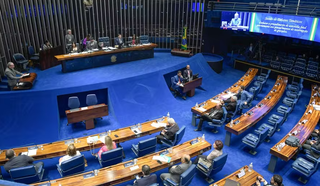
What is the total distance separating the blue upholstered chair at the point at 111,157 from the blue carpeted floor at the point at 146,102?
1011 mm

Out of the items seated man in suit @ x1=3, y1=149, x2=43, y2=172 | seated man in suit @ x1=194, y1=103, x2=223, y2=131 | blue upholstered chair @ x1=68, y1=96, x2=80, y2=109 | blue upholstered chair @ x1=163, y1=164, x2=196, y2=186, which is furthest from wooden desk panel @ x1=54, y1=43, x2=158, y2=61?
blue upholstered chair @ x1=163, y1=164, x2=196, y2=186

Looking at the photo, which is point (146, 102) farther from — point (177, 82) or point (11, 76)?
point (11, 76)

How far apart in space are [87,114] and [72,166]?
3023 mm

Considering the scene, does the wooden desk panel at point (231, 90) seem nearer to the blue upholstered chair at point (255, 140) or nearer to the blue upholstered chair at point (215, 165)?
the blue upholstered chair at point (255, 140)

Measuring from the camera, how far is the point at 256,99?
11398 mm

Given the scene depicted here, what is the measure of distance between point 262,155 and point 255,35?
11915 mm

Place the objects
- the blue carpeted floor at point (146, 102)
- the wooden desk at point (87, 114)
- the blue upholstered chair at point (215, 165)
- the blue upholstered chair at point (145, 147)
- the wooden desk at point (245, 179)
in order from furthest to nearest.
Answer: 1. the wooden desk at point (87, 114)
2. the blue carpeted floor at point (146, 102)
3. the blue upholstered chair at point (145, 147)
4. the blue upholstered chair at point (215, 165)
5. the wooden desk at point (245, 179)

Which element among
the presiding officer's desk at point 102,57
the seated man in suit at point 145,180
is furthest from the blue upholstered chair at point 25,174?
the presiding officer's desk at point 102,57

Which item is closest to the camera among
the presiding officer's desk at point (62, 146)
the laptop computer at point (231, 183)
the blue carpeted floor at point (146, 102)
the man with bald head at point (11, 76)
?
the laptop computer at point (231, 183)

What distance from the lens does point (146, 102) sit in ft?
32.7

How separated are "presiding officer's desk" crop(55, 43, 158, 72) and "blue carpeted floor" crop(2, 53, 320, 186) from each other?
358 millimetres

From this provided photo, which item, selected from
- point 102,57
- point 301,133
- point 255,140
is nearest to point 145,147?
point 255,140

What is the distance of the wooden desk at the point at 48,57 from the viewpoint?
35.2 feet

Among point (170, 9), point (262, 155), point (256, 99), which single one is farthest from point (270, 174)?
point (170, 9)
